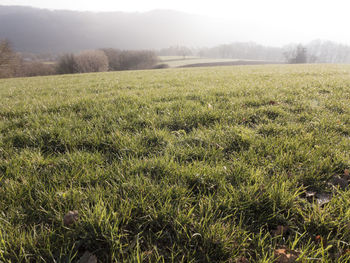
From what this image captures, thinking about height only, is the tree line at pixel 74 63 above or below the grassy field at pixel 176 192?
above

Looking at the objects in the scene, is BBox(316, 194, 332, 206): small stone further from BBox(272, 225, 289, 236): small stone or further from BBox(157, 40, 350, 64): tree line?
BBox(157, 40, 350, 64): tree line

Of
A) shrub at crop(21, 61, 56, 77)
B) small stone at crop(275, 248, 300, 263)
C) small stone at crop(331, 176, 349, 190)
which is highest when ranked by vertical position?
shrub at crop(21, 61, 56, 77)

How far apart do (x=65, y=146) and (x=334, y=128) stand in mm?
5183

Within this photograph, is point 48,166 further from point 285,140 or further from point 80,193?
point 285,140

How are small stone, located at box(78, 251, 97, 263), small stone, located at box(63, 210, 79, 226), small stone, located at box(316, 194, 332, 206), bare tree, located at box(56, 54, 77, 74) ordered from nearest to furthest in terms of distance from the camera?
small stone, located at box(78, 251, 97, 263) → small stone, located at box(63, 210, 79, 226) → small stone, located at box(316, 194, 332, 206) → bare tree, located at box(56, 54, 77, 74)

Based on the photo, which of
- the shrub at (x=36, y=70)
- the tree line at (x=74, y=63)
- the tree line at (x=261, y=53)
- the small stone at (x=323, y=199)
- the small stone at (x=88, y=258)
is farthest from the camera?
the tree line at (x=261, y=53)

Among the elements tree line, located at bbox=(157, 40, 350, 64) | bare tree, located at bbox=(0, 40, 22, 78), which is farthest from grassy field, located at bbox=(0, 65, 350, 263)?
tree line, located at bbox=(157, 40, 350, 64)

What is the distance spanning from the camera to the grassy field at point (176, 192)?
5.33 feet

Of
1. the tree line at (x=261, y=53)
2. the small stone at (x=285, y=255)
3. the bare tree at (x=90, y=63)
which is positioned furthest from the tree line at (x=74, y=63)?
the tree line at (x=261, y=53)

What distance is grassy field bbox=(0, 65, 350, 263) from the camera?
5.33 ft

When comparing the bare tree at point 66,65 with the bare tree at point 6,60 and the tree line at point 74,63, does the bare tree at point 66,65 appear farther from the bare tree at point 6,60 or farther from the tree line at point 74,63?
the bare tree at point 6,60

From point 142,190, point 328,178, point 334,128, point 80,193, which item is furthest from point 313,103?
point 80,193

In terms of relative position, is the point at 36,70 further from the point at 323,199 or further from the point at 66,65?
the point at 323,199

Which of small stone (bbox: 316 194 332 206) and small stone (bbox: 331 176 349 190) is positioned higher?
small stone (bbox: 331 176 349 190)
